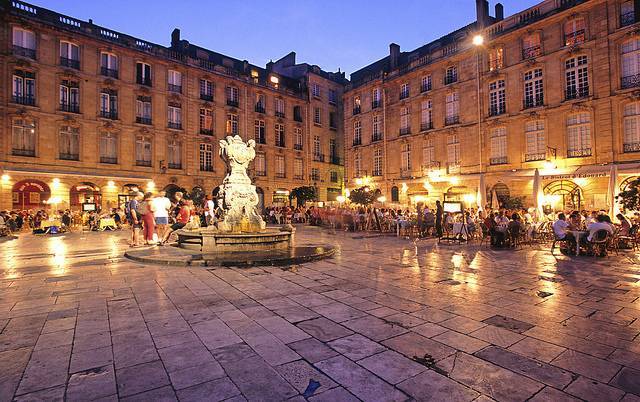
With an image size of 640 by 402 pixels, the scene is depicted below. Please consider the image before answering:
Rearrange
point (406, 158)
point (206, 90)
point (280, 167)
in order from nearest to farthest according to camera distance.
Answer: point (406, 158) → point (206, 90) → point (280, 167)

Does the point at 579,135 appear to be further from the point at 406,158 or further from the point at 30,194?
the point at 30,194

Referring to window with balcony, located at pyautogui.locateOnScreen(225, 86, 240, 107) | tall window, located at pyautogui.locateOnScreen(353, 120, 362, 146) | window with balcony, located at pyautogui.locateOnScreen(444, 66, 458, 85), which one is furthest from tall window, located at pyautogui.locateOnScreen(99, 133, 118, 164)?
window with balcony, located at pyautogui.locateOnScreen(444, 66, 458, 85)

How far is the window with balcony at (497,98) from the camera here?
2091cm

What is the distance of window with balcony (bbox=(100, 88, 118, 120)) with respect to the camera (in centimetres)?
2252

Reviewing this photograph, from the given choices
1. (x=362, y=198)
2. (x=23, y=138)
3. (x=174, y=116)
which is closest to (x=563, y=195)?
(x=362, y=198)

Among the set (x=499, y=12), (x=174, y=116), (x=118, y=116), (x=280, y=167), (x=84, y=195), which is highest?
(x=499, y=12)

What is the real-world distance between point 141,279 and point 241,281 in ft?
5.72

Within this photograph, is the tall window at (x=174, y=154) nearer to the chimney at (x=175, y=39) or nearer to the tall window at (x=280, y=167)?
the tall window at (x=280, y=167)

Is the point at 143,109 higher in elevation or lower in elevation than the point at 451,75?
lower

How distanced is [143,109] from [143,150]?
3.03 metres

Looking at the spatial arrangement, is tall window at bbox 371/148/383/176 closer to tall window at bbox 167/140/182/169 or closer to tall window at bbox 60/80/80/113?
tall window at bbox 167/140/182/169

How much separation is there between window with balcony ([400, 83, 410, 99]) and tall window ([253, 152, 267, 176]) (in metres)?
13.1

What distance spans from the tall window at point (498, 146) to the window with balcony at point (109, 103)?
2523 centimetres

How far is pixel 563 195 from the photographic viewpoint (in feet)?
59.8
